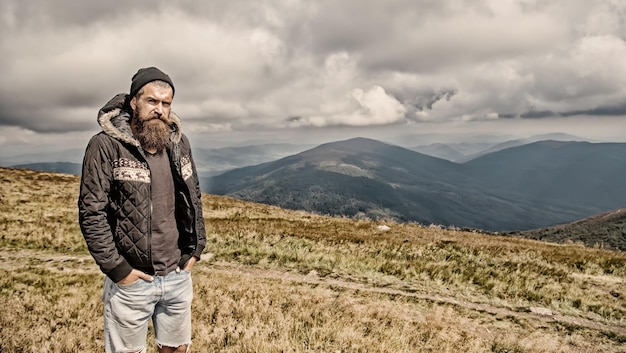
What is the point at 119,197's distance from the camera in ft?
14.4

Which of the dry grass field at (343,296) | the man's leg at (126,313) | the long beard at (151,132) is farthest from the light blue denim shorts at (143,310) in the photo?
the dry grass field at (343,296)

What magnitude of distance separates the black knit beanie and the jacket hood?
21cm

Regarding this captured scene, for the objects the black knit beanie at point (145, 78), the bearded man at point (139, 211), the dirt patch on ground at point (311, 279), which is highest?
the black knit beanie at point (145, 78)

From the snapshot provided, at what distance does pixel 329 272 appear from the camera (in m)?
14.8

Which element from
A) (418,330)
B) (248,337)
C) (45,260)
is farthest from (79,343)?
(45,260)

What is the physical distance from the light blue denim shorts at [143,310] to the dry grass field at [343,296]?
2.69m

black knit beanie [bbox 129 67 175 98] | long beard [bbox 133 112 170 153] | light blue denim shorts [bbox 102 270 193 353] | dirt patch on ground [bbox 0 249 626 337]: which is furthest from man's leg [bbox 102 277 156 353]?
dirt patch on ground [bbox 0 249 626 337]

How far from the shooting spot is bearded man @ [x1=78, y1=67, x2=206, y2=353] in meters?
4.13

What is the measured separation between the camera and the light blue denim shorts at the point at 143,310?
440cm

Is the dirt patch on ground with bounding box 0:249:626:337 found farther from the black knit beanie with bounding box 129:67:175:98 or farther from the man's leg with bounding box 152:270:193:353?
the black knit beanie with bounding box 129:67:175:98

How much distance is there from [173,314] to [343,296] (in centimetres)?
745

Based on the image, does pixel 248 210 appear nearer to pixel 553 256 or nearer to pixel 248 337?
pixel 553 256

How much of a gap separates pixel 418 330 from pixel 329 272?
6339 millimetres

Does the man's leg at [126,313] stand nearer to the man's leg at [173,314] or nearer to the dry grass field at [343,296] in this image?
the man's leg at [173,314]
